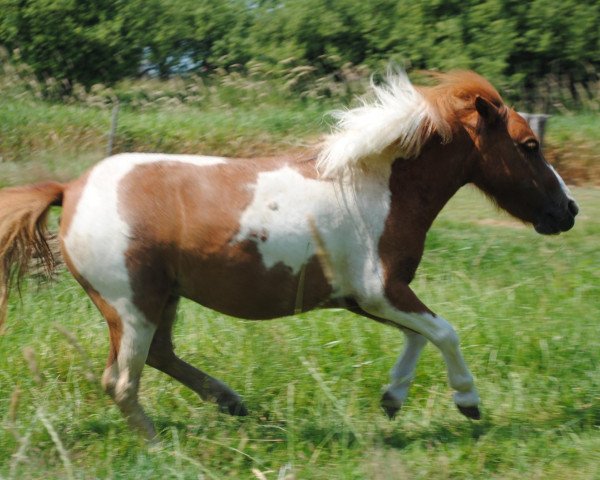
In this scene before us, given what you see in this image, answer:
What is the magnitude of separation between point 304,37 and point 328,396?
12793mm

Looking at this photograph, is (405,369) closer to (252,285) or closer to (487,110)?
(252,285)

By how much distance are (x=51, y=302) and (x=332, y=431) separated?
2819mm

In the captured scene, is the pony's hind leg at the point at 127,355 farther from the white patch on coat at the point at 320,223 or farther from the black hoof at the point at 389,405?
the black hoof at the point at 389,405

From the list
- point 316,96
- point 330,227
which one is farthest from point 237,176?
point 316,96

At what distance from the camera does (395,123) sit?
15.8 ft

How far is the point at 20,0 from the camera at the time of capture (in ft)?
57.6

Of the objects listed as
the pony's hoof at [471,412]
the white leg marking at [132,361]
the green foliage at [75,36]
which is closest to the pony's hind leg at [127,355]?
the white leg marking at [132,361]

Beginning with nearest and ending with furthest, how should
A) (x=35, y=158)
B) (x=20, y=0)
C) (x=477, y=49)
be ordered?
(x=35, y=158), (x=477, y=49), (x=20, y=0)

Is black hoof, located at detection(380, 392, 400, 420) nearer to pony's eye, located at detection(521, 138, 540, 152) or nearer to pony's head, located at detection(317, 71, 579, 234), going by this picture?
pony's head, located at detection(317, 71, 579, 234)

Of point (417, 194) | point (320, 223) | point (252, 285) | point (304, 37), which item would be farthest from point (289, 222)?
point (304, 37)

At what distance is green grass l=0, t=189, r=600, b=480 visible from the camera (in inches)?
176

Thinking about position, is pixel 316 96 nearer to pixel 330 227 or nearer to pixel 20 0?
pixel 20 0

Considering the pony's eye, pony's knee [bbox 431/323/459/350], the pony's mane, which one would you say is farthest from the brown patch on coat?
the pony's eye

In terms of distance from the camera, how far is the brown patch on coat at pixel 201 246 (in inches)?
184
